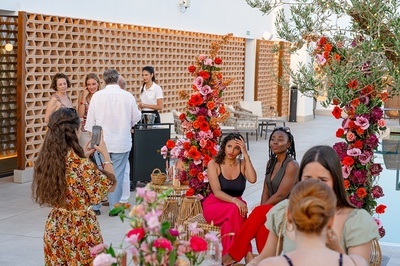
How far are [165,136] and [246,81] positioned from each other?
10404 mm

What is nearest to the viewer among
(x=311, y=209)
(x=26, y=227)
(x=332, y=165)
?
(x=311, y=209)

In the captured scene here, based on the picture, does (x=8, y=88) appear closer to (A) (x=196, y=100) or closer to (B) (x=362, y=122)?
(A) (x=196, y=100)

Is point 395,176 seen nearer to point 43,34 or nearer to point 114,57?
point 114,57

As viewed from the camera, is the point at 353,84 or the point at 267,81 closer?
the point at 353,84

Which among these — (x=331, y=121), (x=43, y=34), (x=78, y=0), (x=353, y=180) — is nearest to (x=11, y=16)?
(x=43, y=34)

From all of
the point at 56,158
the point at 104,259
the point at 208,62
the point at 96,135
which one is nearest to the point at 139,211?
the point at 104,259

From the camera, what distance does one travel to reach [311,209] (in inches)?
101

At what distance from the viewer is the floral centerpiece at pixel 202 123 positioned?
7.22 meters

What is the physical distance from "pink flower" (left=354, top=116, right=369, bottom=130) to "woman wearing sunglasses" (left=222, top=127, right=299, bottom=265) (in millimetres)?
684

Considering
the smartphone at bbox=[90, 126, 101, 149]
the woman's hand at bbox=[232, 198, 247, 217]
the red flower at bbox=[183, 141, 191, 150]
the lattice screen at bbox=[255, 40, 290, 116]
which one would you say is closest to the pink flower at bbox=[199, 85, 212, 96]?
the red flower at bbox=[183, 141, 191, 150]

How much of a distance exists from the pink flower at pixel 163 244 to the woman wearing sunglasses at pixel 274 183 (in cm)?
309

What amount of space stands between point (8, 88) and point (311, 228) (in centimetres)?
895

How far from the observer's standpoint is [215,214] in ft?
21.6

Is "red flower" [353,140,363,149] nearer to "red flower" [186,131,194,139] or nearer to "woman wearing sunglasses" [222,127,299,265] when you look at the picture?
"woman wearing sunglasses" [222,127,299,265]
